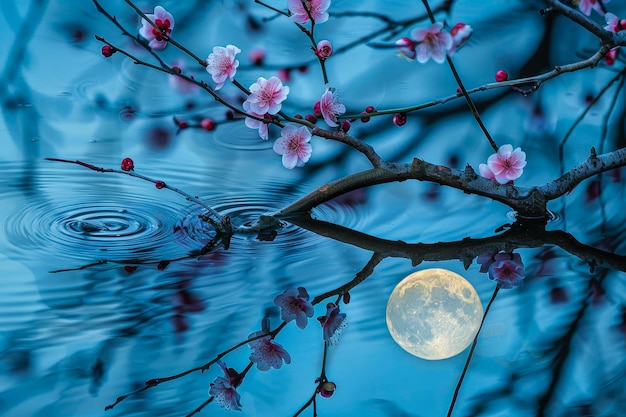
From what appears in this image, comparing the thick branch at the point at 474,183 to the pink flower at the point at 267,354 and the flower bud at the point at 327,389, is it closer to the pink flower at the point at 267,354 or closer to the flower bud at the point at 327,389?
the pink flower at the point at 267,354

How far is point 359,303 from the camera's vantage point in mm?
1431

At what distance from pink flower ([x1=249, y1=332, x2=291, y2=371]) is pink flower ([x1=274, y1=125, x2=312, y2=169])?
1.30 feet

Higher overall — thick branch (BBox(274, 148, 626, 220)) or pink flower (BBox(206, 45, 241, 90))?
thick branch (BBox(274, 148, 626, 220))

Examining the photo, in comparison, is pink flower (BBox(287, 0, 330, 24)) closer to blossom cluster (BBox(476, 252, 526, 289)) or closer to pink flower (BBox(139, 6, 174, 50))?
pink flower (BBox(139, 6, 174, 50))

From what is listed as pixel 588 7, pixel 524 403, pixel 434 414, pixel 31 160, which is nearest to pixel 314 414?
pixel 434 414

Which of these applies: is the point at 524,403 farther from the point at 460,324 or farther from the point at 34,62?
the point at 34,62

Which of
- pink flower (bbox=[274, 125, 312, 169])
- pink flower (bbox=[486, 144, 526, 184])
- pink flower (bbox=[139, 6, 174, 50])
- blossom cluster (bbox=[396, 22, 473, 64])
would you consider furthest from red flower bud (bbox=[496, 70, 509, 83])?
pink flower (bbox=[139, 6, 174, 50])

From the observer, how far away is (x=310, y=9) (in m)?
1.50

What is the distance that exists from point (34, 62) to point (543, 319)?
6.28 feet

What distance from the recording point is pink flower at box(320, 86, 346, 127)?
1.46m

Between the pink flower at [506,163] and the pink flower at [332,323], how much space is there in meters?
0.46

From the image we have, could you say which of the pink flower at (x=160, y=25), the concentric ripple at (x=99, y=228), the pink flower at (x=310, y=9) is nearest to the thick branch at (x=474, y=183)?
the concentric ripple at (x=99, y=228)

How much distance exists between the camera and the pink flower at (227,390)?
3.74 ft

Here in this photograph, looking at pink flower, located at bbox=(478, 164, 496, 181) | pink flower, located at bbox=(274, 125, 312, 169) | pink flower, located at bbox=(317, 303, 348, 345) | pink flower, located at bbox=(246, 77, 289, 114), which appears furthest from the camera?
pink flower, located at bbox=(478, 164, 496, 181)
